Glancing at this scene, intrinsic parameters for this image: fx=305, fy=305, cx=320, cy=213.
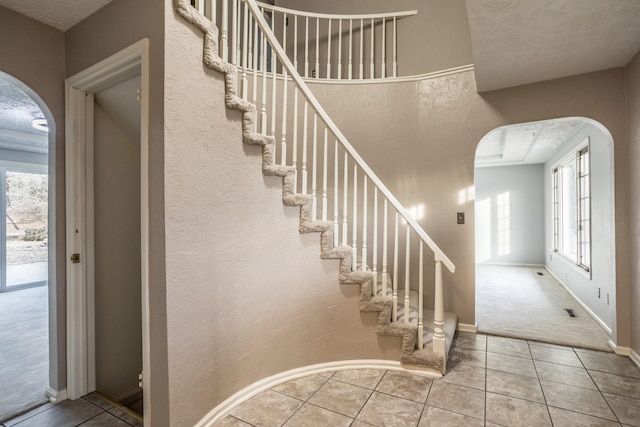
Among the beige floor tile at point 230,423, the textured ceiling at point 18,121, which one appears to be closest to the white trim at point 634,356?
the beige floor tile at point 230,423

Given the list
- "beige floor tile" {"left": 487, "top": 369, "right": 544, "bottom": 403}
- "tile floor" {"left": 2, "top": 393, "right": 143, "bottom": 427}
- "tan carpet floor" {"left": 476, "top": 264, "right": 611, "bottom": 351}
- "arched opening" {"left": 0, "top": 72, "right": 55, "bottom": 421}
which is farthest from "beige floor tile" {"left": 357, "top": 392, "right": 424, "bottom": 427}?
"arched opening" {"left": 0, "top": 72, "right": 55, "bottom": 421}

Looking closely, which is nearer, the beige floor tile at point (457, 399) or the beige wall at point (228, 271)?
the beige wall at point (228, 271)

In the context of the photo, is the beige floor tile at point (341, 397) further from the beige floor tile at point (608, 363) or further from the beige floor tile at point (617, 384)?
the beige floor tile at point (608, 363)

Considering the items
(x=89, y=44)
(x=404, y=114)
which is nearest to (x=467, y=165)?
(x=404, y=114)

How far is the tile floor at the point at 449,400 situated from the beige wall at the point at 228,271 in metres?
0.20

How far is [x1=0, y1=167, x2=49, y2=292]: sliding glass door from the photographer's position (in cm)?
520

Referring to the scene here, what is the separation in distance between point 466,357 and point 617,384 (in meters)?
0.94

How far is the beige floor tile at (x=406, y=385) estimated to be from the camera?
198 cm

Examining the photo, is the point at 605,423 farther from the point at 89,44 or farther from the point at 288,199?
the point at 89,44

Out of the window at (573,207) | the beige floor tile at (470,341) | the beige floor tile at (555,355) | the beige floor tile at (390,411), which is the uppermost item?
the window at (573,207)

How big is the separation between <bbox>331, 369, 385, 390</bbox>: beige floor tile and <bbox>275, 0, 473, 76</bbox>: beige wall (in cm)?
306

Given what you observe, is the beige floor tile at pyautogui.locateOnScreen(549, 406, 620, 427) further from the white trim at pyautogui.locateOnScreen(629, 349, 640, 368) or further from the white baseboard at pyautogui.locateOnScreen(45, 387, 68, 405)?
the white baseboard at pyautogui.locateOnScreen(45, 387, 68, 405)

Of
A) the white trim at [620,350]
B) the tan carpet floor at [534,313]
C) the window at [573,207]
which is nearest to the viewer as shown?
the white trim at [620,350]

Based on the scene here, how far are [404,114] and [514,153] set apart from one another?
12.7 feet
